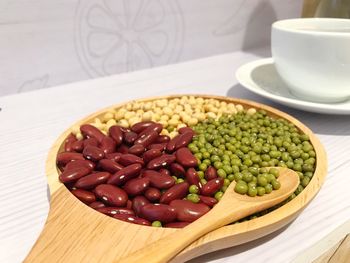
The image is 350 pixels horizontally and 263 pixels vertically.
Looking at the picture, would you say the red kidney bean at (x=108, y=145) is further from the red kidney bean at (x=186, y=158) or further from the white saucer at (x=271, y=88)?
the white saucer at (x=271, y=88)

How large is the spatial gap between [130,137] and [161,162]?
0.25ft

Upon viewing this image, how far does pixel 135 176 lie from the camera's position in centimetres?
40

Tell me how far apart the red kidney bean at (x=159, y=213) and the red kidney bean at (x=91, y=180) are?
0.22ft

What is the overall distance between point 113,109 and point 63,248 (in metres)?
0.30

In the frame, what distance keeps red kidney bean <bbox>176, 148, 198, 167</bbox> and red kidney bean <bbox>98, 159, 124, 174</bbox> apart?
0.07 meters

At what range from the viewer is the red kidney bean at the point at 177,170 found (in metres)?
0.42

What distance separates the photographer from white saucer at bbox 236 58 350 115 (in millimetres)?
550

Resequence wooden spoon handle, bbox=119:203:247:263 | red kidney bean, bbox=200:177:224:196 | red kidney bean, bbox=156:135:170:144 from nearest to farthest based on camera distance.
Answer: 1. wooden spoon handle, bbox=119:203:247:263
2. red kidney bean, bbox=200:177:224:196
3. red kidney bean, bbox=156:135:170:144

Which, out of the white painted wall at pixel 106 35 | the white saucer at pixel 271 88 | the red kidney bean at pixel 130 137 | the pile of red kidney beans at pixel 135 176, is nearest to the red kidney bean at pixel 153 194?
the pile of red kidney beans at pixel 135 176

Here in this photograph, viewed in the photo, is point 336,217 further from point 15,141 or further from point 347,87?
point 15,141

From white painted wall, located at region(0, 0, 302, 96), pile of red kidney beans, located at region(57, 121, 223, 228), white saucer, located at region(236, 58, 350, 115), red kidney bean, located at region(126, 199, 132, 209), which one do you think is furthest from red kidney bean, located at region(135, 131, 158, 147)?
white painted wall, located at region(0, 0, 302, 96)

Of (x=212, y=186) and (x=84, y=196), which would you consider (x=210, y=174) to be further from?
(x=84, y=196)

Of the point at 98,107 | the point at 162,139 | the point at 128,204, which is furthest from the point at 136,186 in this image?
the point at 98,107

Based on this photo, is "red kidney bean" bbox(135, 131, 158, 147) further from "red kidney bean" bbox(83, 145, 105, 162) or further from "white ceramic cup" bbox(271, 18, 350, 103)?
"white ceramic cup" bbox(271, 18, 350, 103)
